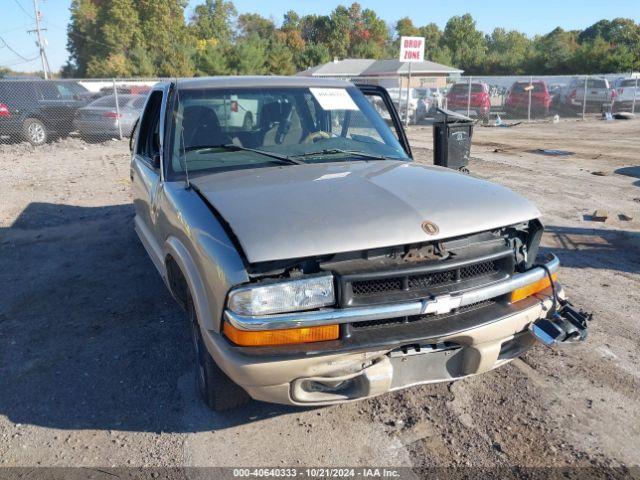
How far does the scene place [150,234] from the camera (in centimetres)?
446

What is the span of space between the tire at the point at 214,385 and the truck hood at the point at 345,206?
2.57 ft

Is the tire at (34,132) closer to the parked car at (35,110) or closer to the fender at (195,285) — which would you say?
the parked car at (35,110)

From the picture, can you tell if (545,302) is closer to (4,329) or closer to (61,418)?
(61,418)

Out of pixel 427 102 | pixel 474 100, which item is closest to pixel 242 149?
Answer: pixel 474 100

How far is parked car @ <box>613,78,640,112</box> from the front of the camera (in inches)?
1016

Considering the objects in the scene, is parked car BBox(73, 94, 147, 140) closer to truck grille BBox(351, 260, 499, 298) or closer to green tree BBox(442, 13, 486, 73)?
truck grille BBox(351, 260, 499, 298)

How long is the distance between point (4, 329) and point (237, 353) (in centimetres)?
282

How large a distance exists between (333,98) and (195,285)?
214 cm

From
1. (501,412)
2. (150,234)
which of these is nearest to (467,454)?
(501,412)

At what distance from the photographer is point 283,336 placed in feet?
8.16

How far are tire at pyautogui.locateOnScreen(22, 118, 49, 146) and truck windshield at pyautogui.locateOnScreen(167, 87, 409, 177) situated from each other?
13.6 metres

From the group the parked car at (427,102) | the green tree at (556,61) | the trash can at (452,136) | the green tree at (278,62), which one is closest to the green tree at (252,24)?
the green tree at (278,62)

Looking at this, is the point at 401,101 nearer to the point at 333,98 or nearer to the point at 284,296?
the point at 333,98

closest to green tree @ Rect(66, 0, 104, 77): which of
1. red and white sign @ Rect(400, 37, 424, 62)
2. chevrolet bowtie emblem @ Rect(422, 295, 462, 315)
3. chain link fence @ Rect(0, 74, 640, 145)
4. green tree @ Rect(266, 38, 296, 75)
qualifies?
green tree @ Rect(266, 38, 296, 75)
